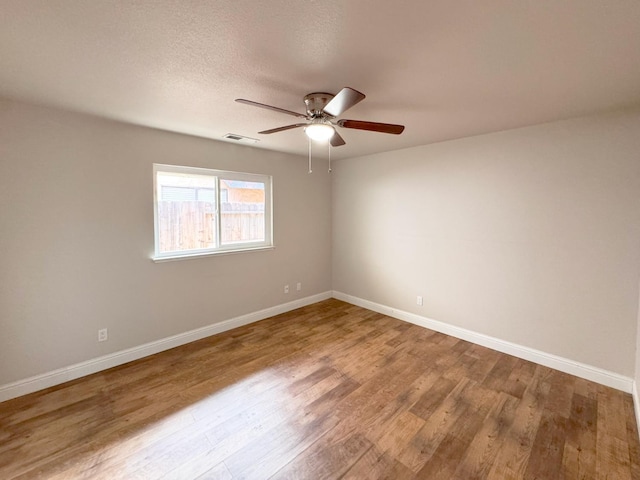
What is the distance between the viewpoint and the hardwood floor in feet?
5.49

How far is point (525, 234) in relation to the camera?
9.30 ft

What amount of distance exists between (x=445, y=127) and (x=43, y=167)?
364 cm

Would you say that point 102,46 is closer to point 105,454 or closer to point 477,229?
point 105,454

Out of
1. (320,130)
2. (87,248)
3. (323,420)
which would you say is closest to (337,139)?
(320,130)

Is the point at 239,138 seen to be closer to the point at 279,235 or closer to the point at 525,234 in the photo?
the point at 279,235

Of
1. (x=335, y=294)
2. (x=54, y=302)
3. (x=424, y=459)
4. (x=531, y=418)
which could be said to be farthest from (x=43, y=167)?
(x=531, y=418)

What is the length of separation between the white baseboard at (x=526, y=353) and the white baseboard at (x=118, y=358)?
1888mm

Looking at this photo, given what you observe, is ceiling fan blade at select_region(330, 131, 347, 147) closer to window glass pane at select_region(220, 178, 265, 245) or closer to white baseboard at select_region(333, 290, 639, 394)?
window glass pane at select_region(220, 178, 265, 245)

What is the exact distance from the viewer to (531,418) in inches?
81.0

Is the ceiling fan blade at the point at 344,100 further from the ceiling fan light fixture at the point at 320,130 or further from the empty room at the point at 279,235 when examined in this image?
the ceiling fan light fixture at the point at 320,130

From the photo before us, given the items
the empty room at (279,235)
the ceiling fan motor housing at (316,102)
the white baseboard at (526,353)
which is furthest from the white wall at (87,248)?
the white baseboard at (526,353)

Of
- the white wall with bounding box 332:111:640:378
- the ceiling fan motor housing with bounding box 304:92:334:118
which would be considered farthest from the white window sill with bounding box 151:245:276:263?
the ceiling fan motor housing with bounding box 304:92:334:118

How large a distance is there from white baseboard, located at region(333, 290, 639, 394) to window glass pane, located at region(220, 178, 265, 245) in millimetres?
2182

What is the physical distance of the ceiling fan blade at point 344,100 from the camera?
1.52m
